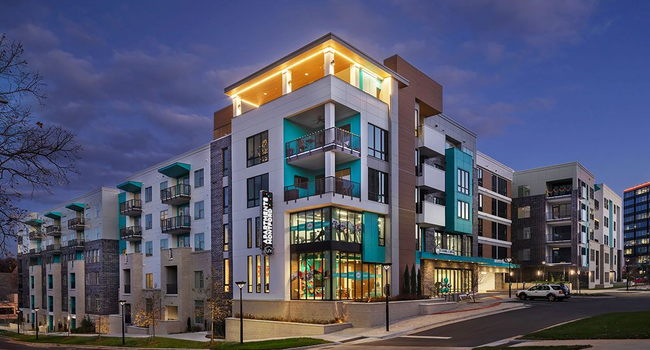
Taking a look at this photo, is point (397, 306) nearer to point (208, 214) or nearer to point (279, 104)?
point (279, 104)

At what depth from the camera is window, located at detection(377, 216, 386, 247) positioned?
3769cm

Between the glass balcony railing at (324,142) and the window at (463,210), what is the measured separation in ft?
54.3

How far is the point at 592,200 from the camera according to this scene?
77000 millimetres

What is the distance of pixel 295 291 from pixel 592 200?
60144 millimetres

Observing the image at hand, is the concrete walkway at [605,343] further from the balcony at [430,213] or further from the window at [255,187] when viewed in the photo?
the window at [255,187]

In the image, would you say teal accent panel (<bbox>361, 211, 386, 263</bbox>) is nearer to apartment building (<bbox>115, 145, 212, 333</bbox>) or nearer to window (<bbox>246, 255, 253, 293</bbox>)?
window (<bbox>246, 255, 253, 293</bbox>)

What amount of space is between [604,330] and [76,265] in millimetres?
66146

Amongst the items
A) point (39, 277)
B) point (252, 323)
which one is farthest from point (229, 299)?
point (39, 277)

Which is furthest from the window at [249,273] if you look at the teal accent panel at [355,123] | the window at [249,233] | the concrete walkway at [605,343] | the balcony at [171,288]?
the concrete walkway at [605,343]

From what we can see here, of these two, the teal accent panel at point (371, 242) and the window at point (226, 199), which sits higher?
the window at point (226, 199)

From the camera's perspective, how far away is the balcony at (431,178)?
42.7 metres

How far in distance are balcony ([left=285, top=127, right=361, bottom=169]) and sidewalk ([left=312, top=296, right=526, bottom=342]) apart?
11.9m

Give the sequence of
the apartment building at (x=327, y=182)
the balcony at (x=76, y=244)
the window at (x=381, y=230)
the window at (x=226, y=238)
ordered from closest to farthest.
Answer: the apartment building at (x=327, y=182)
the window at (x=381, y=230)
the window at (x=226, y=238)
the balcony at (x=76, y=244)

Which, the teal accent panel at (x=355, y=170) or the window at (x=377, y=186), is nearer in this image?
the teal accent panel at (x=355, y=170)
